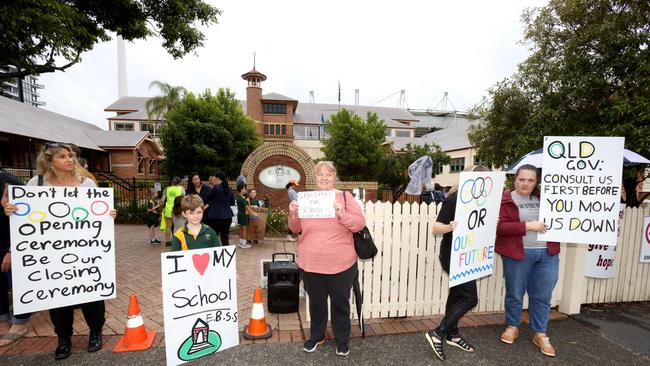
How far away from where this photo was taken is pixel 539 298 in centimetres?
306

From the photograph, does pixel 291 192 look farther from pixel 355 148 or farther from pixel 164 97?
pixel 164 97

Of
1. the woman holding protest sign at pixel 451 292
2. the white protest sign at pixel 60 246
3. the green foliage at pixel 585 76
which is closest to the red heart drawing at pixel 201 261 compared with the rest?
the white protest sign at pixel 60 246

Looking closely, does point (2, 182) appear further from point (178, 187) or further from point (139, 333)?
point (178, 187)

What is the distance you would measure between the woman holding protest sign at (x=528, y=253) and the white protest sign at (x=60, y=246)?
397cm

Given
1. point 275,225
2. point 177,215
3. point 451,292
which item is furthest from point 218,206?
point 451,292

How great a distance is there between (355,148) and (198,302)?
680 inches

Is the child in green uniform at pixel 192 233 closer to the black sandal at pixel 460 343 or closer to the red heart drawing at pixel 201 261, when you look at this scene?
the red heart drawing at pixel 201 261

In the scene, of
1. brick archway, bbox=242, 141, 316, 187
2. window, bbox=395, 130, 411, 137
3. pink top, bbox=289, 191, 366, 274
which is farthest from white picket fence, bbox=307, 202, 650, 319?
window, bbox=395, 130, 411, 137

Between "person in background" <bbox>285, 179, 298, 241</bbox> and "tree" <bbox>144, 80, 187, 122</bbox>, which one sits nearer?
"person in background" <bbox>285, 179, 298, 241</bbox>

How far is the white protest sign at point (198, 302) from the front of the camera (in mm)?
2562

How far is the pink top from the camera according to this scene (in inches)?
107

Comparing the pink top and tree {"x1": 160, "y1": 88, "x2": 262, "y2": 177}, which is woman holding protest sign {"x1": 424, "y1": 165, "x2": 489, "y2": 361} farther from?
tree {"x1": 160, "y1": 88, "x2": 262, "y2": 177}

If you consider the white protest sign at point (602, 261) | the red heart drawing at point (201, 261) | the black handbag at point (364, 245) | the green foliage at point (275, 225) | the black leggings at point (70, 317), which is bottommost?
the green foliage at point (275, 225)

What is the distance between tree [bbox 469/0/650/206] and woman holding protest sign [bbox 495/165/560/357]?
11.2 feet
